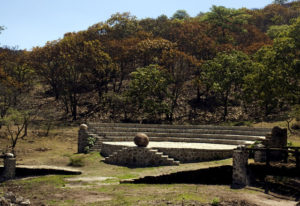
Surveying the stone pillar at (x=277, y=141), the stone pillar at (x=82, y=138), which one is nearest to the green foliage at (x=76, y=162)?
the stone pillar at (x=82, y=138)

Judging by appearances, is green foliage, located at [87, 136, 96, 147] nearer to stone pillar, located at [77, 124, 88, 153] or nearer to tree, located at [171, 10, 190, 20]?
stone pillar, located at [77, 124, 88, 153]

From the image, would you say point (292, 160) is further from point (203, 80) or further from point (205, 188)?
point (203, 80)

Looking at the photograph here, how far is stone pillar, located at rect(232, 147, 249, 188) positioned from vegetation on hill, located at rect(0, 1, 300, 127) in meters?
12.6

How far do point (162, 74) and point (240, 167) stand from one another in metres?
27.2

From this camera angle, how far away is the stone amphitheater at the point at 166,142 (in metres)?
26.9

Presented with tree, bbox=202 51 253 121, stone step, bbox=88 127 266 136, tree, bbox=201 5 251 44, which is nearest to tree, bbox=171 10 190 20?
tree, bbox=201 5 251 44

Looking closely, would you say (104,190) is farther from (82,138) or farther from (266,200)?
(82,138)

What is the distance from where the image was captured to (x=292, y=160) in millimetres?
20812

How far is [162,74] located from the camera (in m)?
45.6

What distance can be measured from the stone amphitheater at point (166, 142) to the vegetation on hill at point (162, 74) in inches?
226

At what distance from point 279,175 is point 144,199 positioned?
26.3ft

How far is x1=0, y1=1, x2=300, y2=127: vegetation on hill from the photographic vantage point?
3622 cm

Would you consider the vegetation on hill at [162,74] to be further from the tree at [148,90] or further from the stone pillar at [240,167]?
the stone pillar at [240,167]

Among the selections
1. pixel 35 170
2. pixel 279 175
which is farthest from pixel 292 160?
pixel 35 170
